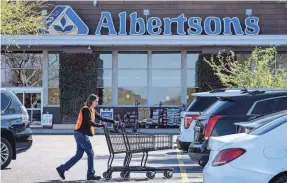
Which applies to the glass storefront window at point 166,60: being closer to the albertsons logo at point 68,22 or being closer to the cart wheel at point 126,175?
the albertsons logo at point 68,22

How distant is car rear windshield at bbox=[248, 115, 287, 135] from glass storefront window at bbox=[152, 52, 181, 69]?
2353cm

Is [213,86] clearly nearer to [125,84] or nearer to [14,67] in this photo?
[125,84]

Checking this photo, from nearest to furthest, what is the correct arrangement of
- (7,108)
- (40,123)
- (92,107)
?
(92,107)
(7,108)
(40,123)

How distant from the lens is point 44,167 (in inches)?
498

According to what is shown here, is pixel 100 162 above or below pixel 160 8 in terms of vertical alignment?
below

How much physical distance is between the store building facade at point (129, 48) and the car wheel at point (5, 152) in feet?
53.9

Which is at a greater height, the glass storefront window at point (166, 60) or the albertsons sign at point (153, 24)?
the albertsons sign at point (153, 24)

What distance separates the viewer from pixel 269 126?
23.0 ft

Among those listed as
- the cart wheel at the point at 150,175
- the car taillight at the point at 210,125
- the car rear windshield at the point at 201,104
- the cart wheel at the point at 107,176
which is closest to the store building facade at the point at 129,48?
the car rear windshield at the point at 201,104

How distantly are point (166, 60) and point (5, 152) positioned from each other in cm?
1958

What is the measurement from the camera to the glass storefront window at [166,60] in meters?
30.7

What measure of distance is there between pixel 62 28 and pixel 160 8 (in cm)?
562

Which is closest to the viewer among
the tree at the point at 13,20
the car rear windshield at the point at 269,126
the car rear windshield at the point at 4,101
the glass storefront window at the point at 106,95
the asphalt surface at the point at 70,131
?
the car rear windshield at the point at 269,126

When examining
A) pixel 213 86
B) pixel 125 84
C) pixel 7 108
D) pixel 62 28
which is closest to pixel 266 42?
pixel 213 86
